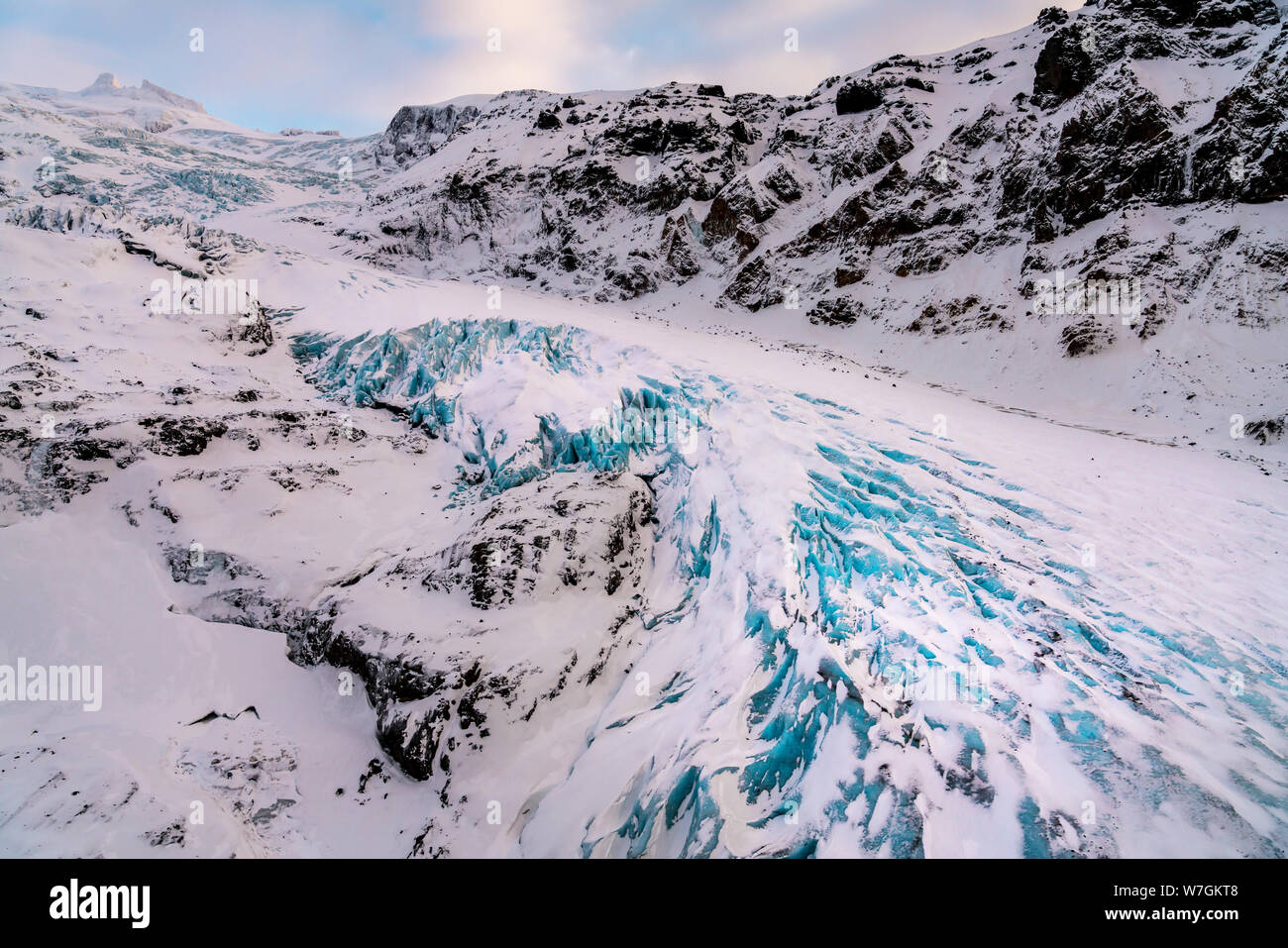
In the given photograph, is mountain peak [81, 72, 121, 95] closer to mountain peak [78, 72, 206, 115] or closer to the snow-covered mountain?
mountain peak [78, 72, 206, 115]

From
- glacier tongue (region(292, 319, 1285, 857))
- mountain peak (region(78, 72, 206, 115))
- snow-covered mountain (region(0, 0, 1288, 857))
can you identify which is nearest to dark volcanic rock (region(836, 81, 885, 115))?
snow-covered mountain (region(0, 0, 1288, 857))

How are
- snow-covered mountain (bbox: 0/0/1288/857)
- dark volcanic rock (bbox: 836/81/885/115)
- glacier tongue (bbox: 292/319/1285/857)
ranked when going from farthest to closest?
dark volcanic rock (bbox: 836/81/885/115) < snow-covered mountain (bbox: 0/0/1288/857) < glacier tongue (bbox: 292/319/1285/857)

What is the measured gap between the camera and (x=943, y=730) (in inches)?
180

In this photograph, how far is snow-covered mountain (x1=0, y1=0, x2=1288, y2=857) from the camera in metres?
4.64

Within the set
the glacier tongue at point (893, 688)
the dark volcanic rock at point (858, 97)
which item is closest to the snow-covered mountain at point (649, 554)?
the glacier tongue at point (893, 688)

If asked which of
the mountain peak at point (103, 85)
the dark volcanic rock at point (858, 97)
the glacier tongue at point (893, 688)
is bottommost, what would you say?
the glacier tongue at point (893, 688)

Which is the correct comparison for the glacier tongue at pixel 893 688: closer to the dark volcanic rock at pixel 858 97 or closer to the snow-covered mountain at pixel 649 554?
the snow-covered mountain at pixel 649 554

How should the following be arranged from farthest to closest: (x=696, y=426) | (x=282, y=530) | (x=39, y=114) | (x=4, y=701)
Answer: (x=39, y=114) < (x=696, y=426) < (x=282, y=530) < (x=4, y=701)

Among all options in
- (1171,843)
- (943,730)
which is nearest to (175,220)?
(943,730)

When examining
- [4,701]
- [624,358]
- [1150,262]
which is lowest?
[4,701]

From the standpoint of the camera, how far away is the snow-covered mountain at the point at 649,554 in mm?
4645
